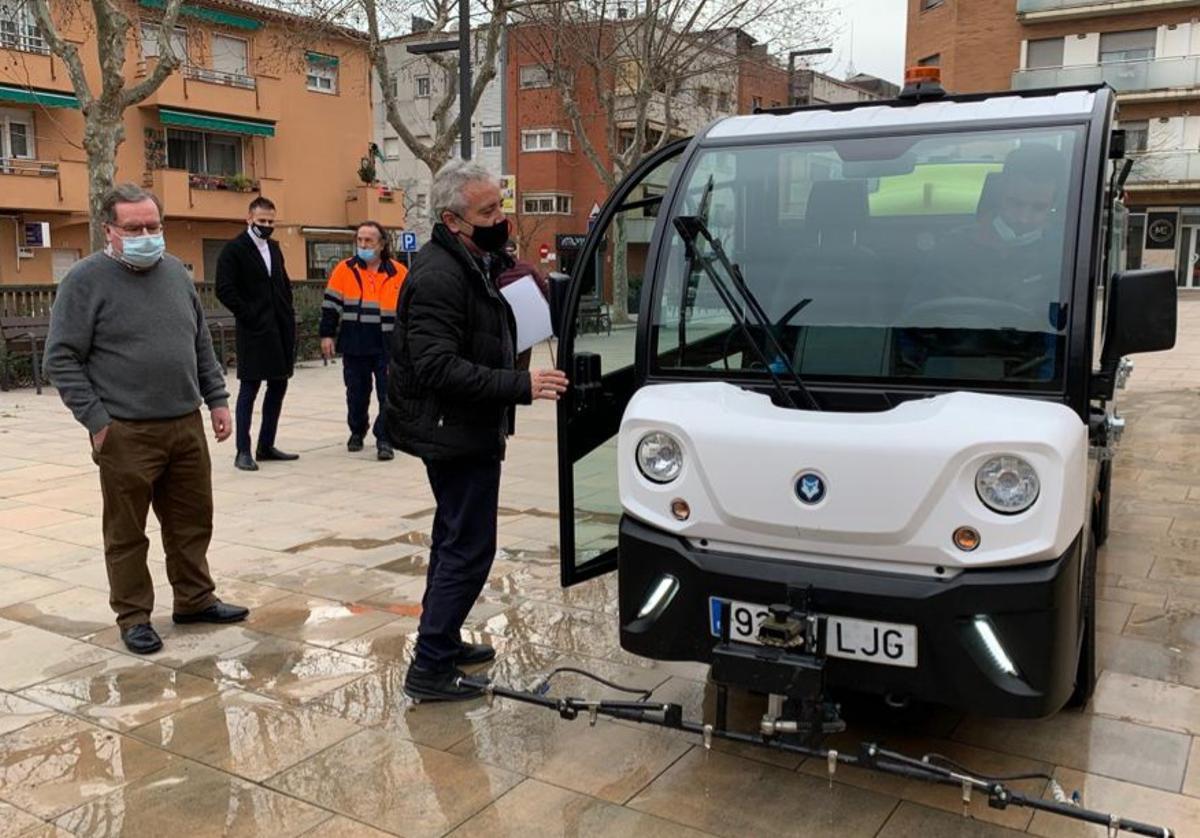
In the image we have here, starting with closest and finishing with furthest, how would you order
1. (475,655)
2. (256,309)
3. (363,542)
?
(475,655), (363,542), (256,309)

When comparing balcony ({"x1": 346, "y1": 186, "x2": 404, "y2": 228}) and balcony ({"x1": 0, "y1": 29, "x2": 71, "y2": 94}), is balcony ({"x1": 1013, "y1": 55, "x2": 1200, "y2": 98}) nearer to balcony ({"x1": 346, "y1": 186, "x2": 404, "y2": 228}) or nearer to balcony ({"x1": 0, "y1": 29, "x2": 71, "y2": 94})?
balcony ({"x1": 346, "y1": 186, "x2": 404, "y2": 228})

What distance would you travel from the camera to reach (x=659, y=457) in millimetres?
3227

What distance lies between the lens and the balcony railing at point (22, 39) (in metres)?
26.9

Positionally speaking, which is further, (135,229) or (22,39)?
(22,39)

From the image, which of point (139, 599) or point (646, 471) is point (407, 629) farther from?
point (646, 471)

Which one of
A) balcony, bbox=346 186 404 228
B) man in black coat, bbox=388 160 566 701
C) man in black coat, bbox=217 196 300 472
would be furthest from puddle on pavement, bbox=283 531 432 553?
balcony, bbox=346 186 404 228

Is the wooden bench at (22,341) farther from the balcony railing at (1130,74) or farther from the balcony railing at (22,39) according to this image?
the balcony railing at (1130,74)

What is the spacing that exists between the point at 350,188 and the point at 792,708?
115 feet

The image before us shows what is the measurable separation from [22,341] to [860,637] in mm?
13734

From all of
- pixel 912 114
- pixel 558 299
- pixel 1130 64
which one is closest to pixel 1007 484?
pixel 912 114

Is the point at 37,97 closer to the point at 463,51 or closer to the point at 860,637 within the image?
the point at 463,51

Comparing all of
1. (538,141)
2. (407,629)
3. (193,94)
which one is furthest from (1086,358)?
(538,141)

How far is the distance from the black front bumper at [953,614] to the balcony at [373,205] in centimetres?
3392

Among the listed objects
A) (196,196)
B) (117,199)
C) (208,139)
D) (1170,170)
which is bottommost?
(117,199)
